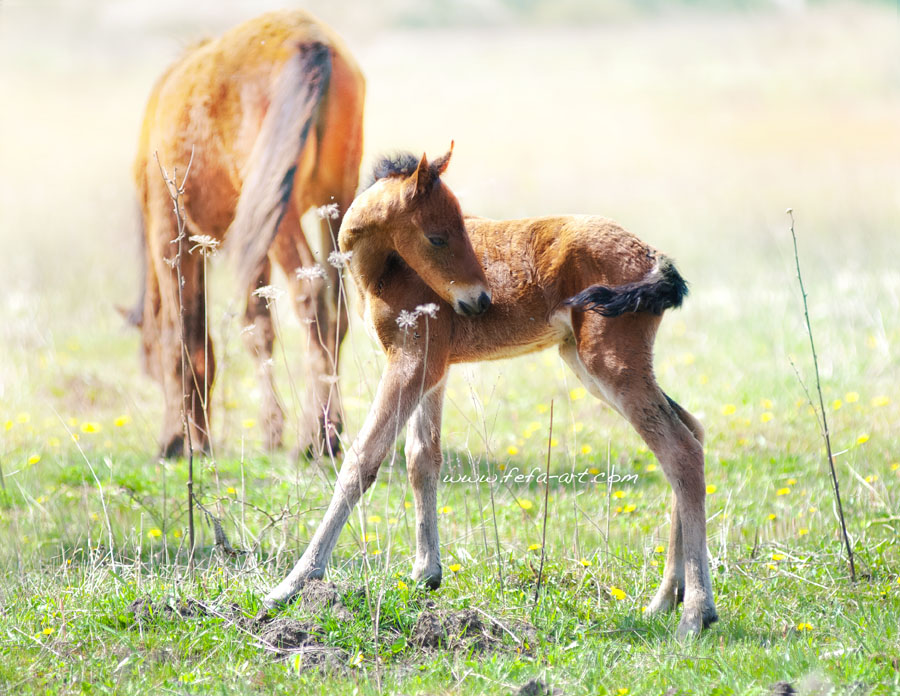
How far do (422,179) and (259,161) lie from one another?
7.89ft

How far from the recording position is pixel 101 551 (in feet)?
15.7

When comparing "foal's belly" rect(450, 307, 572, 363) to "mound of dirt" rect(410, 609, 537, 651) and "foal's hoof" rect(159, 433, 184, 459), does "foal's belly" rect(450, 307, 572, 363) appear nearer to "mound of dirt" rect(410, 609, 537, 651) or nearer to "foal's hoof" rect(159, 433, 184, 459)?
"mound of dirt" rect(410, 609, 537, 651)

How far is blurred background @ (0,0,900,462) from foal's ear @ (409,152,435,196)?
12.4 feet

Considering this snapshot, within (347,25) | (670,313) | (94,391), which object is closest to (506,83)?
(347,25)

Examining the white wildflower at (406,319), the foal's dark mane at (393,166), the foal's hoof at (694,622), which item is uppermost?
the foal's dark mane at (393,166)

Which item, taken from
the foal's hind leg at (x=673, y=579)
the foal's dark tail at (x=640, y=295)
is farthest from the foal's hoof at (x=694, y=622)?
the foal's dark tail at (x=640, y=295)

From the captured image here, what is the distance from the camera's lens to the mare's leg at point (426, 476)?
13.7ft

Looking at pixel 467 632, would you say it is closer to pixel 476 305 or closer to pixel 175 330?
pixel 476 305

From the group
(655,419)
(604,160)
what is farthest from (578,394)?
(604,160)

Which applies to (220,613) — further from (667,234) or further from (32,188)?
(32,188)

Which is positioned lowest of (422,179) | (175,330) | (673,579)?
(673,579)

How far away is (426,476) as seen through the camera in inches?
169

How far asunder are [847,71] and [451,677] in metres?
22.3

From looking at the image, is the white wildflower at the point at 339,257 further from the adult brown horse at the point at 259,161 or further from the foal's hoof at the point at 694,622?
the foal's hoof at the point at 694,622
